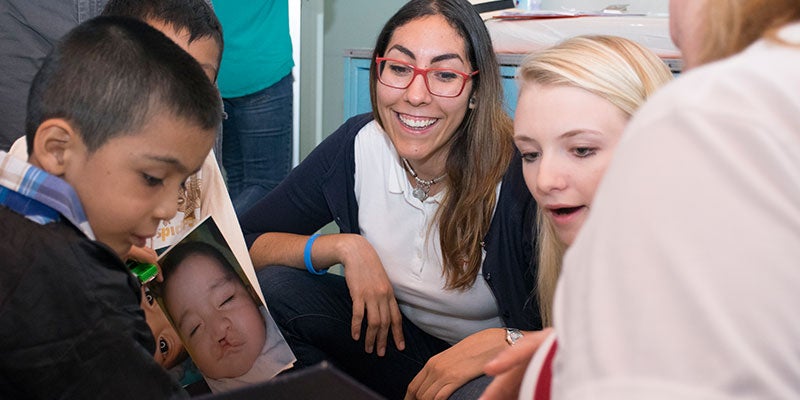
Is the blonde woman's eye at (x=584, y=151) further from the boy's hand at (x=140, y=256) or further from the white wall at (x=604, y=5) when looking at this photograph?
the white wall at (x=604, y=5)

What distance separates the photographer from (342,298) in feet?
5.88

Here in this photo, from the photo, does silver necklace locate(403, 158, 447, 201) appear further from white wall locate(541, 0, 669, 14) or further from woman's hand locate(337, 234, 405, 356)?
white wall locate(541, 0, 669, 14)

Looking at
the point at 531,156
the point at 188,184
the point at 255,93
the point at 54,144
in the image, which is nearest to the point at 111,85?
the point at 54,144

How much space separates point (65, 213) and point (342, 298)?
906mm

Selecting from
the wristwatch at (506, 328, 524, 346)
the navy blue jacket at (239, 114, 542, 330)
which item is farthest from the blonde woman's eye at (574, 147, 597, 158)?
the wristwatch at (506, 328, 524, 346)

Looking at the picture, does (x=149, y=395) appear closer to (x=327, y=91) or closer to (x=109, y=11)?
(x=109, y=11)

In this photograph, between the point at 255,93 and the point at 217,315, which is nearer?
the point at 217,315

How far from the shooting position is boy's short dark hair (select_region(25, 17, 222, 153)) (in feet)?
3.40

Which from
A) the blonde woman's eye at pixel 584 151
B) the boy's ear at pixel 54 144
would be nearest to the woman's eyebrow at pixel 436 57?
the blonde woman's eye at pixel 584 151

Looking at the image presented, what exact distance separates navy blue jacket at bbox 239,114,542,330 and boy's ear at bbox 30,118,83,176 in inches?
31.2

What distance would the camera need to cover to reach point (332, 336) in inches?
68.8

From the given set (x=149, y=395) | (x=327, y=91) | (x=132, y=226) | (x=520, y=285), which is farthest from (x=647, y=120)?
(x=327, y=91)

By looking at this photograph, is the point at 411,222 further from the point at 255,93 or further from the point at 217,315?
the point at 255,93

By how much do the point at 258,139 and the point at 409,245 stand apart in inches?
60.4
